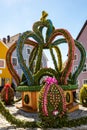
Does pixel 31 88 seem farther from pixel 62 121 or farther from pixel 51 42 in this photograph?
pixel 62 121

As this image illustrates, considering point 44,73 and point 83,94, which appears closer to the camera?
point 44,73

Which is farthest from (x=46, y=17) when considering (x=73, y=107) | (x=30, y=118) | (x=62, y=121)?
(x=62, y=121)

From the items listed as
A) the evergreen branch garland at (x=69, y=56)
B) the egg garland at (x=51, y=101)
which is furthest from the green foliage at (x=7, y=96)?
the egg garland at (x=51, y=101)

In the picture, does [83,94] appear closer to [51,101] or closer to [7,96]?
[7,96]

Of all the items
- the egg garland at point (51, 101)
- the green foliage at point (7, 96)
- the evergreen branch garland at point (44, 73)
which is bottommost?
the green foliage at point (7, 96)

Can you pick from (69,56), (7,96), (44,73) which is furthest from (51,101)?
(7,96)

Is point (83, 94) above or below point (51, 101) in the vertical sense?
below

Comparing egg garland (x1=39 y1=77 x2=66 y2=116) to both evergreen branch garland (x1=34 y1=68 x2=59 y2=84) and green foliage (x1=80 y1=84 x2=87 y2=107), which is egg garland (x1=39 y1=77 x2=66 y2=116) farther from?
green foliage (x1=80 y1=84 x2=87 y2=107)

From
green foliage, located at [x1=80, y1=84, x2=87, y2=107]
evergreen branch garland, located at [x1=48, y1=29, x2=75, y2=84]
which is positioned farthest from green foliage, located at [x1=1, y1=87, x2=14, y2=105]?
green foliage, located at [x1=80, y1=84, x2=87, y2=107]

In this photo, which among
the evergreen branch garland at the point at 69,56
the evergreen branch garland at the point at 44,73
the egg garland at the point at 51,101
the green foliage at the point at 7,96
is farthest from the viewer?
the green foliage at the point at 7,96

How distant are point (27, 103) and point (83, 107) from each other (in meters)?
4.02

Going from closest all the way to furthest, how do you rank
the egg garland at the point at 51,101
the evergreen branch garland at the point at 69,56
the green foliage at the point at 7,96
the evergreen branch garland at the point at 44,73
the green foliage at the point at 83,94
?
the egg garland at the point at 51,101
the evergreen branch garland at the point at 69,56
the evergreen branch garland at the point at 44,73
the green foliage at the point at 83,94
the green foliage at the point at 7,96

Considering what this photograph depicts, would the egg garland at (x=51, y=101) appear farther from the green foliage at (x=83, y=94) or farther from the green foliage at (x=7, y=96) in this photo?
the green foliage at (x=7, y=96)

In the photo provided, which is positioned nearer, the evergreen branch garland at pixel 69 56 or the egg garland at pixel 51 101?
the egg garland at pixel 51 101
